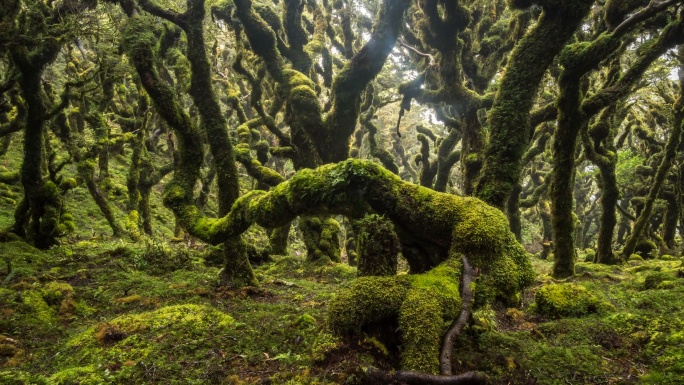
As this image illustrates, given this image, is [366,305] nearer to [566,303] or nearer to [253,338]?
[253,338]

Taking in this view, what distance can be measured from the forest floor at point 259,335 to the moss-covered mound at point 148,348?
0.02 metres

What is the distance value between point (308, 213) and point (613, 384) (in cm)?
474

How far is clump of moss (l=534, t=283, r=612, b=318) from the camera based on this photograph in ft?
24.1

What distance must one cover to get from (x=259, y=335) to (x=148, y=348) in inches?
62.7

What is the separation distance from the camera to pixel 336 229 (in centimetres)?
1504

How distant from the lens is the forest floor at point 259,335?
489cm

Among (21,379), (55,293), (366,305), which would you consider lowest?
(21,379)

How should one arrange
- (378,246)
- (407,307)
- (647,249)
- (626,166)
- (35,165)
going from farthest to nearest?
(647,249), (626,166), (35,165), (378,246), (407,307)

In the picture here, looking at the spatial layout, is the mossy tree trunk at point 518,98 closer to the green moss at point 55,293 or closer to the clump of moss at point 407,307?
the clump of moss at point 407,307

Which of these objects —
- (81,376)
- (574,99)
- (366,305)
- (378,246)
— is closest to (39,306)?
(81,376)

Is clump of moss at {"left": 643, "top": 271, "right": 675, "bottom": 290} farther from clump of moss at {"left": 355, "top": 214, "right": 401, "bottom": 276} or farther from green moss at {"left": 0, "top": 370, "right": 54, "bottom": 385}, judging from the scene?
green moss at {"left": 0, "top": 370, "right": 54, "bottom": 385}

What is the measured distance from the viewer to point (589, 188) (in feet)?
97.0

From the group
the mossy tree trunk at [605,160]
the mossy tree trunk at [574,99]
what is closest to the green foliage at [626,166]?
the mossy tree trunk at [605,160]

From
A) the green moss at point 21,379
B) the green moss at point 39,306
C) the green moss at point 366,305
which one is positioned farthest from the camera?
the green moss at point 39,306
